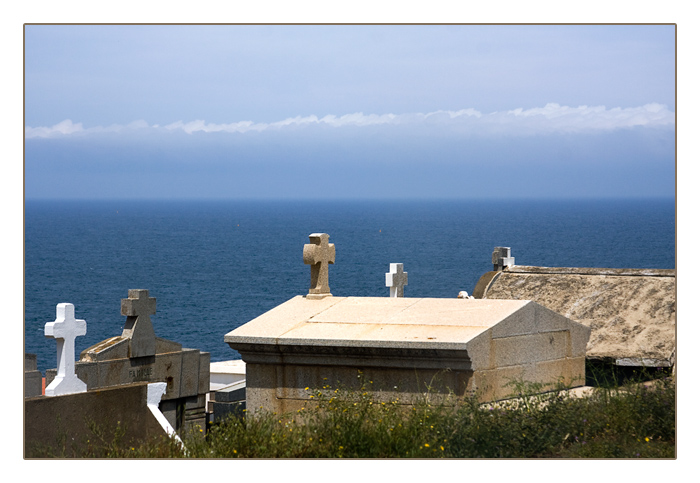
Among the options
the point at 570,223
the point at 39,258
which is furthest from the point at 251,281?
the point at 570,223

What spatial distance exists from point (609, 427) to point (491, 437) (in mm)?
1035

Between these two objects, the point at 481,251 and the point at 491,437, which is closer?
the point at 491,437

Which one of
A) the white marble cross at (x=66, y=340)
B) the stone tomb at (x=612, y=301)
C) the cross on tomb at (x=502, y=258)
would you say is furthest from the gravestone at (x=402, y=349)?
the cross on tomb at (x=502, y=258)

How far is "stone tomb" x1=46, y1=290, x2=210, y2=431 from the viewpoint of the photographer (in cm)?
1273

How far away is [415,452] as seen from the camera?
7.91 metres

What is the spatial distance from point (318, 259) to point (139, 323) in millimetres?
3452

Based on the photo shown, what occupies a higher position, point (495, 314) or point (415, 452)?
point (495, 314)

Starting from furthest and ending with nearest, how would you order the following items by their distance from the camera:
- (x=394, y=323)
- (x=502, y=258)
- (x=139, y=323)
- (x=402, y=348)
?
(x=502, y=258) < (x=139, y=323) < (x=394, y=323) < (x=402, y=348)

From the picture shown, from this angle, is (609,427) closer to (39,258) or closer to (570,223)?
(39,258)

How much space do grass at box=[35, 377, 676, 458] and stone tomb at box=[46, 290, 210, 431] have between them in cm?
397

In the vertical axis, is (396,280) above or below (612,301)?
above

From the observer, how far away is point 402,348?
9125 millimetres

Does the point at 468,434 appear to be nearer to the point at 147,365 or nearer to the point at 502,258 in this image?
the point at 147,365

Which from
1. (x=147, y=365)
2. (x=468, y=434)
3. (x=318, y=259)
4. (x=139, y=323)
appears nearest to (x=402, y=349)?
(x=468, y=434)
